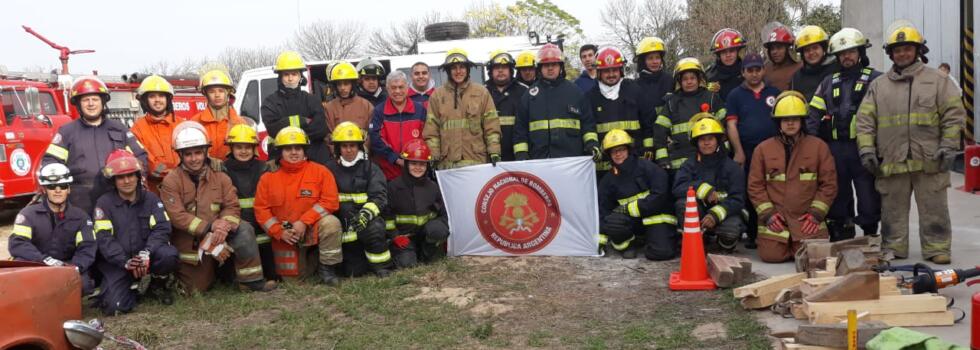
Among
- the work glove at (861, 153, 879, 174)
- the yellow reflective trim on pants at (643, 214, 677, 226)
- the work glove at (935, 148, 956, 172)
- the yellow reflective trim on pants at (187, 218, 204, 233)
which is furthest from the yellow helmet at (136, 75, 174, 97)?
the work glove at (935, 148, 956, 172)

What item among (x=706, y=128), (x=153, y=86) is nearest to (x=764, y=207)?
(x=706, y=128)

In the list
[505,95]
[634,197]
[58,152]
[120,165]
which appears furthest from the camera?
[505,95]

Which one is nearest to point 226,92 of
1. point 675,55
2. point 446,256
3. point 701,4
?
point 446,256

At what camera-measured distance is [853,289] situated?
5289 millimetres

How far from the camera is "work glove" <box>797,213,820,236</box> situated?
24.4 ft

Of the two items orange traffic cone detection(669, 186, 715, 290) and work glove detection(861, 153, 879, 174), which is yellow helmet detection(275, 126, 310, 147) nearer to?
orange traffic cone detection(669, 186, 715, 290)

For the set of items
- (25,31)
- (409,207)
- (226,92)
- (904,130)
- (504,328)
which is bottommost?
(504,328)

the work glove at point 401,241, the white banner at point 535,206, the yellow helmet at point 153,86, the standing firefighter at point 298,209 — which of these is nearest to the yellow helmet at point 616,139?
the white banner at point 535,206

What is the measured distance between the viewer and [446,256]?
855 cm

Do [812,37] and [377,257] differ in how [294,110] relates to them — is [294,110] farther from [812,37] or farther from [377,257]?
[812,37]

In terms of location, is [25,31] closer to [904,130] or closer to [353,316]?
[353,316]

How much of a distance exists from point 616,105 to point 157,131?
442cm

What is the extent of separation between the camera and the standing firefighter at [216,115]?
8.12 metres

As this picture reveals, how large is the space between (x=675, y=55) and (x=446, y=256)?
2660 cm
